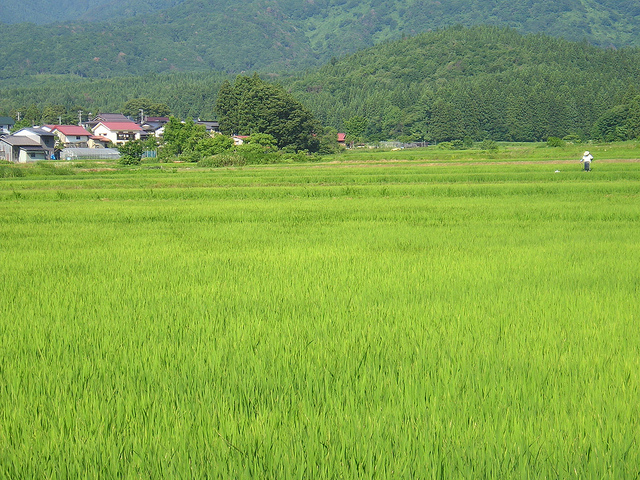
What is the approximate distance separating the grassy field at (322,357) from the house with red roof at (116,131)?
8667 cm

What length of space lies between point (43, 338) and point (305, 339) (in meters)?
1.86

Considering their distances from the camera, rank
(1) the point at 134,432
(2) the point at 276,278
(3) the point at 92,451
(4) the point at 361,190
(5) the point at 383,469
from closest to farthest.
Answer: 1. (5) the point at 383,469
2. (3) the point at 92,451
3. (1) the point at 134,432
4. (2) the point at 276,278
5. (4) the point at 361,190

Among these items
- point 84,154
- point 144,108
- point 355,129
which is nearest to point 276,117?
point 84,154

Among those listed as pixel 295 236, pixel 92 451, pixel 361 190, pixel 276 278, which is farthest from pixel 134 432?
pixel 361 190

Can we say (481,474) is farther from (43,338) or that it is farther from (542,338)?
(43,338)

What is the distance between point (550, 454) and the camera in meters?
2.75

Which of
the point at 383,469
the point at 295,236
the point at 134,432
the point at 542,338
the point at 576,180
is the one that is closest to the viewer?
the point at 383,469

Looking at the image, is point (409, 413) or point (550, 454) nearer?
point (550, 454)

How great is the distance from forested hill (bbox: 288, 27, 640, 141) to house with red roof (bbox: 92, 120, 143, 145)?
35.4m

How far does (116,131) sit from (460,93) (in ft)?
176

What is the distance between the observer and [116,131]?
9194 centimetres

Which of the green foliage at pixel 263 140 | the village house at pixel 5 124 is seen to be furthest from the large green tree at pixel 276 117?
the village house at pixel 5 124

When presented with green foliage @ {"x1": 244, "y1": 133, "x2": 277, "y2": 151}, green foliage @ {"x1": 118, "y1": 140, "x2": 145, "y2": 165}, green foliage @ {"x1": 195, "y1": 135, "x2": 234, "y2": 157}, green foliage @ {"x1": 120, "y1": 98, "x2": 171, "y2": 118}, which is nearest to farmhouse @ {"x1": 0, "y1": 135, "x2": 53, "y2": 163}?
green foliage @ {"x1": 118, "y1": 140, "x2": 145, "y2": 165}

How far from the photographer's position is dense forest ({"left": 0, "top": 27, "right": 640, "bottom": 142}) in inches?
3656
